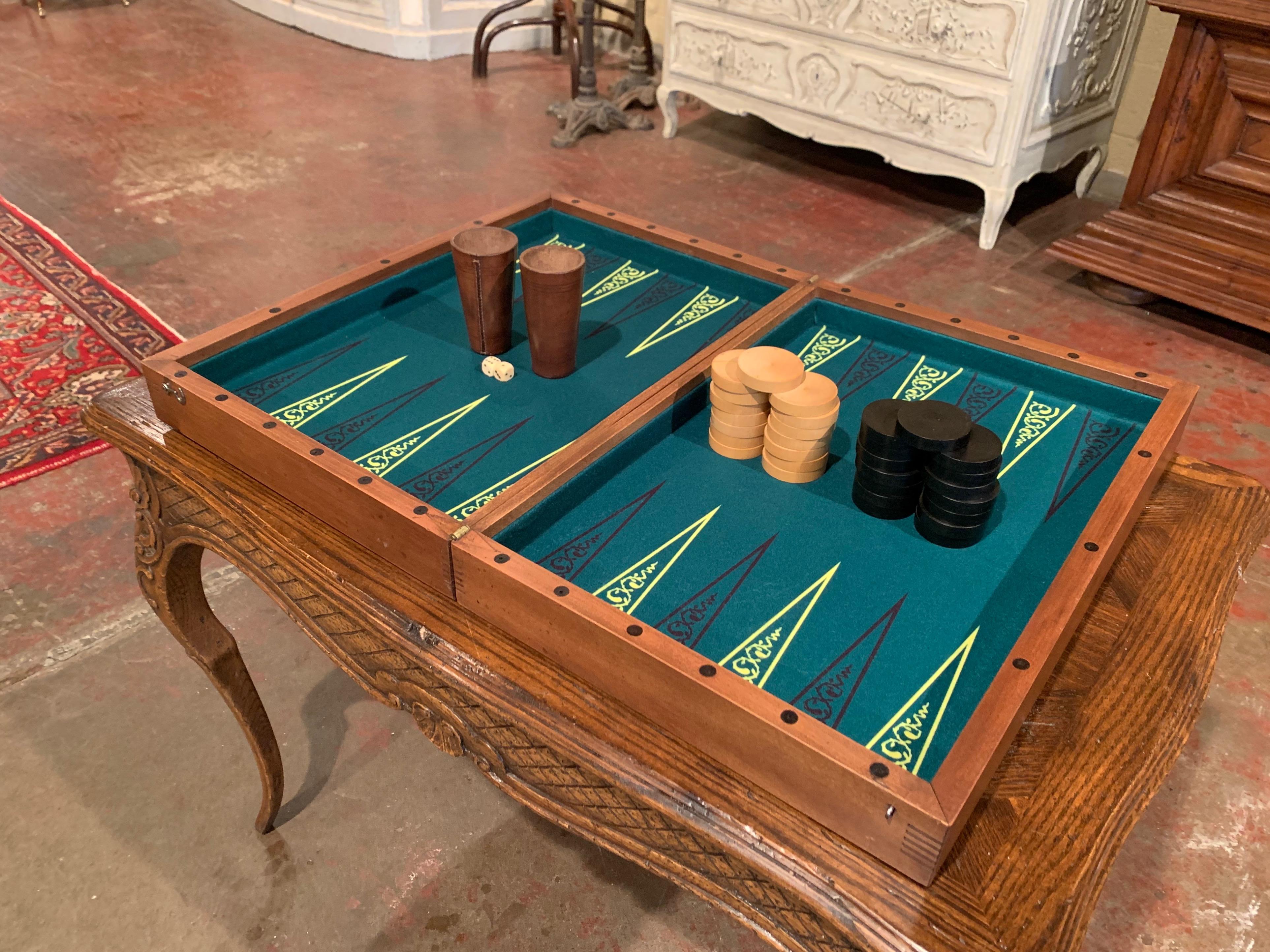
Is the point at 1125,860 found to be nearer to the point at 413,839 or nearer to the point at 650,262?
the point at 413,839

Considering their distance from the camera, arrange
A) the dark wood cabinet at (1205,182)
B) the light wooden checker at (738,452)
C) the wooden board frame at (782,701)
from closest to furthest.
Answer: the wooden board frame at (782,701)
the light wooden checker at (738,452)
the dark wood cabinet at (1205,182)

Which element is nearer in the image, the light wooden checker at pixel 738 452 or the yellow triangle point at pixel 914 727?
the yellow triangle point at pixel 914 727

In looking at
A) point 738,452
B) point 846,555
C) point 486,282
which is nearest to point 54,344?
point 486,282

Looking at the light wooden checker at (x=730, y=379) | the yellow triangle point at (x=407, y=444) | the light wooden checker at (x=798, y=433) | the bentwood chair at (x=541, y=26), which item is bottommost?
the bentwood chair at (x=541, y=26)

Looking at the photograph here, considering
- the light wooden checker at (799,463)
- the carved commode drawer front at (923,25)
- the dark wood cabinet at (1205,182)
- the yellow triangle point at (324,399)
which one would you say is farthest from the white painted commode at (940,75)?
the yellow triangle point at (324,399)

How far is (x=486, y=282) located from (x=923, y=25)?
263cm

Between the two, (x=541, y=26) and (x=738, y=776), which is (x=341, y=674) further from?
(x=541, y=26)

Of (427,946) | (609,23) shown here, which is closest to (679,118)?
(609,23)

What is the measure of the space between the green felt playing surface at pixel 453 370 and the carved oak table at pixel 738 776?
15 cm

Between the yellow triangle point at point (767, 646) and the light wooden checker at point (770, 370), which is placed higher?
the light wooden checker at point (770, 370)

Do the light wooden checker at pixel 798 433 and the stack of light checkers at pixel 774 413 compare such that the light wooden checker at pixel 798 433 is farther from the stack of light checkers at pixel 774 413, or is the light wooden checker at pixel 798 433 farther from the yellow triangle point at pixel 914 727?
the yellow triangle point at pixel 914 727

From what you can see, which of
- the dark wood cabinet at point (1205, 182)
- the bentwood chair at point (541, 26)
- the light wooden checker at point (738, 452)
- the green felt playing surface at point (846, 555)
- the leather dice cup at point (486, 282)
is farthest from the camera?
the bentwood chair at point (541, 26)

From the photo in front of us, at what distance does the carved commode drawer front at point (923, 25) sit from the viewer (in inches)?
127

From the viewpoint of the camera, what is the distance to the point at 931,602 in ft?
3.76
